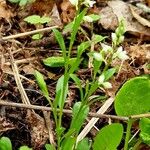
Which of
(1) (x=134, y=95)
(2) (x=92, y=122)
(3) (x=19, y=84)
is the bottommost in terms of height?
(2) (x=92, y=122)

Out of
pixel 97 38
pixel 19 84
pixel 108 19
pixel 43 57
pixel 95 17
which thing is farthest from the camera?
pixel 108 19

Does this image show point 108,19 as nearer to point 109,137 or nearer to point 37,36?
point 37,36

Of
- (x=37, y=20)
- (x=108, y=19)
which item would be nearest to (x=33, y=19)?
(x=37, y=20)

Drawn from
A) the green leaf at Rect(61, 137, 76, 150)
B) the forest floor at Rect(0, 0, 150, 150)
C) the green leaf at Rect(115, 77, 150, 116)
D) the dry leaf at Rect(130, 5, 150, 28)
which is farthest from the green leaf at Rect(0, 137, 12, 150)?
the dry leaf at Rect(130, 5, 150, 28)

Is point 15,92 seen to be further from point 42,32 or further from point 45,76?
point 42,32

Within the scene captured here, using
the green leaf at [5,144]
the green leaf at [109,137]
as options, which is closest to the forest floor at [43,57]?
the green leaf at [5,144]

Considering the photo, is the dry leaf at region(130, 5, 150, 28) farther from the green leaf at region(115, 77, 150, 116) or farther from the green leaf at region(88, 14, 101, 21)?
the green leaf at region(115, 77, 150, 116)
